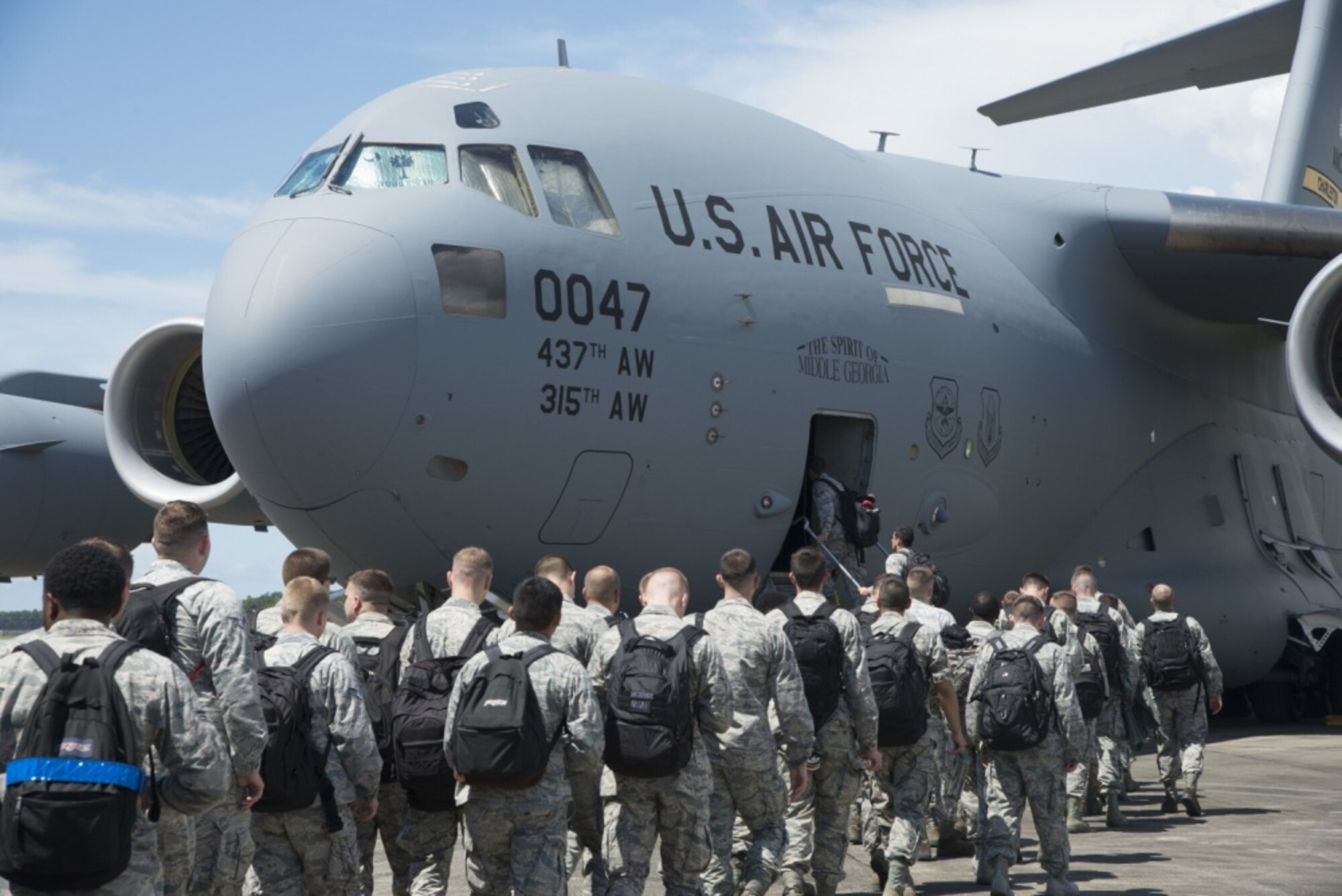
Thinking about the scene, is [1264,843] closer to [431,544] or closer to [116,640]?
[431,544]

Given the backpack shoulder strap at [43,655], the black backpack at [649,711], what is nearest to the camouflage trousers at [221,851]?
the backpack shoulder strap at [43,655]

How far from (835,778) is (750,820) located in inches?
29.3

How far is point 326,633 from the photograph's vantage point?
717cm

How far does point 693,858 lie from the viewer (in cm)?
623

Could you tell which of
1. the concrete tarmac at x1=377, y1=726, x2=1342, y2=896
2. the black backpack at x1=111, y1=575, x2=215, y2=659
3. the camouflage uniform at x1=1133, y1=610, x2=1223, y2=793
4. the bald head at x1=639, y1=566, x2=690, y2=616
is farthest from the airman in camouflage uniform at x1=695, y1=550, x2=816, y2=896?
the camouflage uniform at x1=1133, y1=610, x2=1223, y2=793

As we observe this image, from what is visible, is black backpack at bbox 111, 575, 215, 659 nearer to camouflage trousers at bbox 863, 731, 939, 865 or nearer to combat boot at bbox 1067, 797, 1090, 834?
camouflage trousers at bbox 863, 731, 939, 865

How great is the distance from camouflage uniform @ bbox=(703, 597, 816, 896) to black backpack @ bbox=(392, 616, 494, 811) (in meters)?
1.15

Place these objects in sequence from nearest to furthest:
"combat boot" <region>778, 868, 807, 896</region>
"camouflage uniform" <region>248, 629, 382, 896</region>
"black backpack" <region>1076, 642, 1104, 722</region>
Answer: "camouflage uniform" <region>248, 629, 382, 896</region>, "combat boot" <region>778, 868, 807, 896</region>, "black backpack" <region>1076, 642, 1104, 722</region>

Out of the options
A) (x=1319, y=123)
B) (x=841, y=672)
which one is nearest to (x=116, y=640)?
(x=841, y=672)

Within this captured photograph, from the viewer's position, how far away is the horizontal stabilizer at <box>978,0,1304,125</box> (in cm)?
2052

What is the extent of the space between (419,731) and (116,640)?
1.87m

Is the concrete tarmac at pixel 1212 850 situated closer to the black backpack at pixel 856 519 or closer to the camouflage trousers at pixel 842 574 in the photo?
the camouflage trousers at pixel 842 574

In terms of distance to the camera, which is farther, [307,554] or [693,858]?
[307,554]

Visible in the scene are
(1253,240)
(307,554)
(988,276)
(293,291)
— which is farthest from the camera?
(1253,240)
